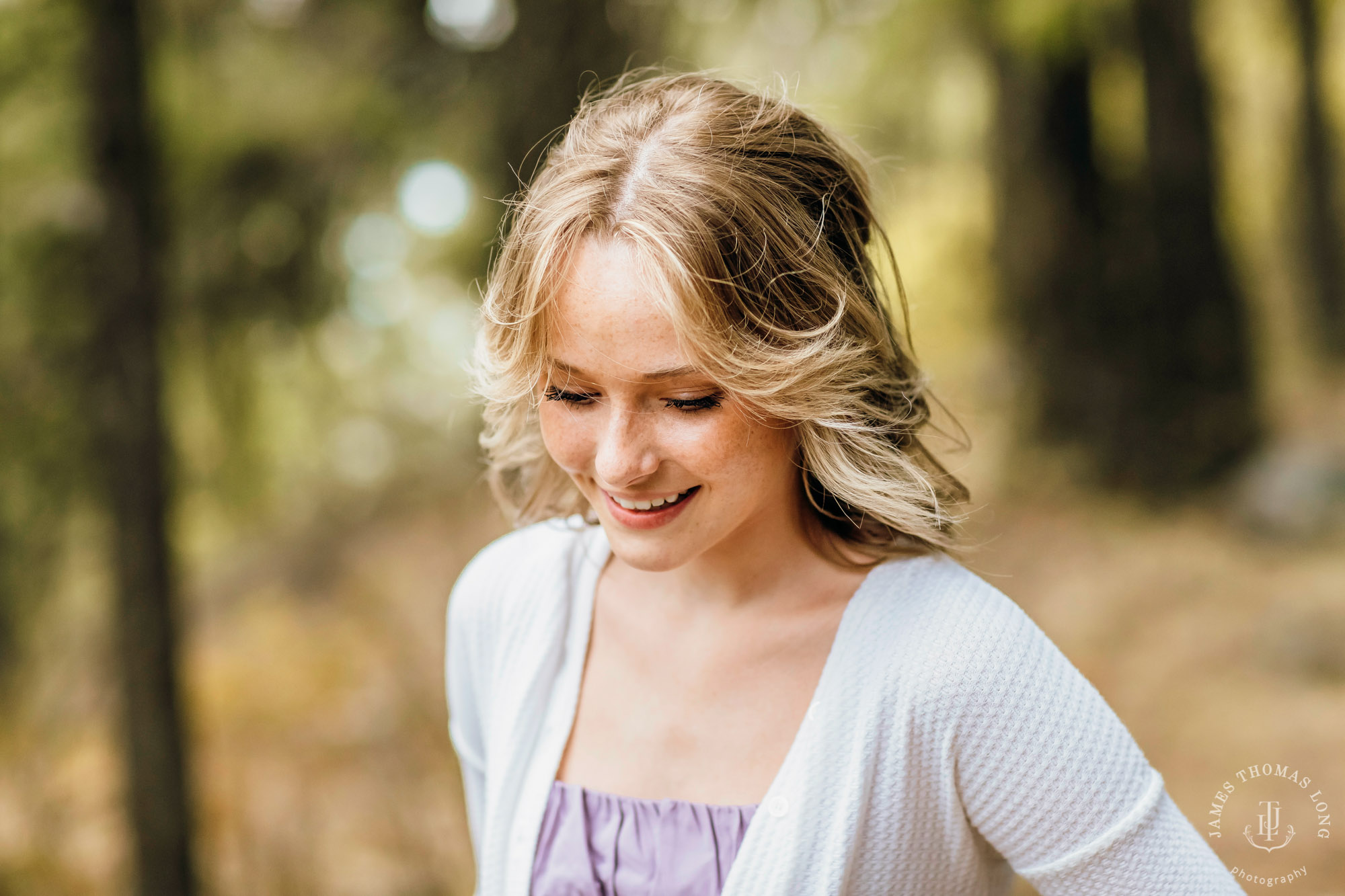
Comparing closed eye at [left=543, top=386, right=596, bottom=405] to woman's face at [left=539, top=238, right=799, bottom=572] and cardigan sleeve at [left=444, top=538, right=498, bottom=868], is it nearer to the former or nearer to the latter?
woman's face at [left=539, top=238, right=799, bottom=572]

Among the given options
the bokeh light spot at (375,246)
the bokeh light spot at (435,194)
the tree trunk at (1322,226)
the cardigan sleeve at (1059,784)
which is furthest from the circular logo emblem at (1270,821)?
the tree trunk at (1322,226)

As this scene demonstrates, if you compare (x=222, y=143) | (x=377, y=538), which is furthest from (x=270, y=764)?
(x=222, y=143)

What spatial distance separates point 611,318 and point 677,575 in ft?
1.46

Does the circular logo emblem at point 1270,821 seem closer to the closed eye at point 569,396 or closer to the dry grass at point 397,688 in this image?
the dry grass at point 397,688

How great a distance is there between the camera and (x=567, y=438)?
1162mm

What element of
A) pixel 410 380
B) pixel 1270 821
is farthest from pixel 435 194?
pixel 1270 821

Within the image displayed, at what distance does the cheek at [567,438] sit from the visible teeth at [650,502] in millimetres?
61

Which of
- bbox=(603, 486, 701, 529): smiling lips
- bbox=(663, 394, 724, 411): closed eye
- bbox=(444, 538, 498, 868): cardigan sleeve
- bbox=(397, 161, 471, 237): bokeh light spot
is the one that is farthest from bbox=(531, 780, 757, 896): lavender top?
bbox=(397, 161, 471, 237): bokeh light spot

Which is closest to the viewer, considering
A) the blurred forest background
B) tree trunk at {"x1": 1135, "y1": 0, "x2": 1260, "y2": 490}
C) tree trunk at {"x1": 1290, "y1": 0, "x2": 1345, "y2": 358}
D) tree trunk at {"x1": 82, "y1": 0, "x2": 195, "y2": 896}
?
tree trunk at {"x1": 82, "y1": 0, "x2": 195, "y2": 896}

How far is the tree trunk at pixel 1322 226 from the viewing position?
7797 millimetres

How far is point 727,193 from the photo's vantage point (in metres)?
1.11

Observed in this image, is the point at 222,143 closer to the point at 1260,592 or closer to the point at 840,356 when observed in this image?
the point at 840,356

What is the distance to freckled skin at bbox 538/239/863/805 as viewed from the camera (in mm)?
1098

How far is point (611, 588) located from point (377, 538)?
4.64 meters
